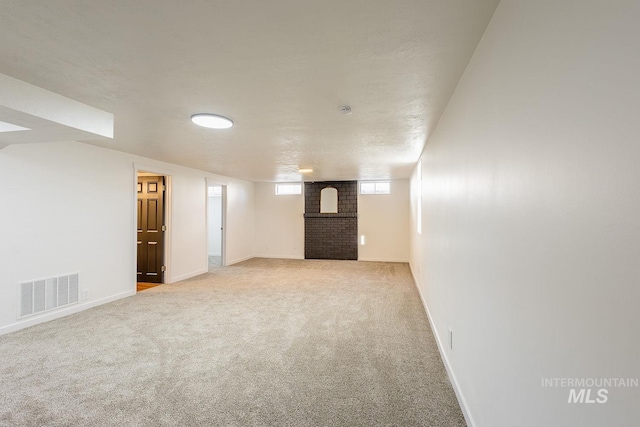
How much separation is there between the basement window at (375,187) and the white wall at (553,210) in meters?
6.31

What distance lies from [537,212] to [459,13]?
981 millimetres

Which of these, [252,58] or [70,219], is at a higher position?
[252,58]

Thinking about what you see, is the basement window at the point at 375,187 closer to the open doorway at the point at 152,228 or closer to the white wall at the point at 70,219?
the white wall at the point at 70,219

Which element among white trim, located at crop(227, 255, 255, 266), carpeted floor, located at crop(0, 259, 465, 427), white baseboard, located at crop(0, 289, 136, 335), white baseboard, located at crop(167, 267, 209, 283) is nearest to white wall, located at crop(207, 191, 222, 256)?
white trim, located at crop(227, 255, 255, 266)

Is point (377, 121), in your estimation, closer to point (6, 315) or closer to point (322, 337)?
point (322, 337)

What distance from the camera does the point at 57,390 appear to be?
85.5 inches

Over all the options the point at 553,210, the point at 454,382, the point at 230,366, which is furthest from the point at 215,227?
the point at 553,210

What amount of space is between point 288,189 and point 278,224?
1.07 metres

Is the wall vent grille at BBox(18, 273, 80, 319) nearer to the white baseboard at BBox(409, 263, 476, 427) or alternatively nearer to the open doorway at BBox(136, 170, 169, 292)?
the open doorway at BBox(136, 170, 169, 292)

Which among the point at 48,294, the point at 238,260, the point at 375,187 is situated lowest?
the point at 238,260

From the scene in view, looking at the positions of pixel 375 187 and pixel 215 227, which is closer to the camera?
pixel 375 187

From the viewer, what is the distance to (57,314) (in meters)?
3.68

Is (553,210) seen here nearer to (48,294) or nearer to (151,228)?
(48,294)

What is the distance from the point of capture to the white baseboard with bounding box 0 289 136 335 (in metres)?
3.25
